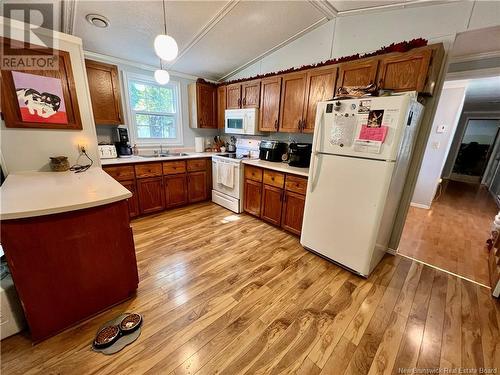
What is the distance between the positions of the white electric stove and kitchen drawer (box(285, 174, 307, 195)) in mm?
893

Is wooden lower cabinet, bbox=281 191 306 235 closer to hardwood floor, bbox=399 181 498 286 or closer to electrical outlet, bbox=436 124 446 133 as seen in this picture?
hardwood floor, bbox=399 181 498 286

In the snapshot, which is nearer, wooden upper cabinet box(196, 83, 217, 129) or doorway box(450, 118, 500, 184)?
wooden upper cabinet box(196, 83, 217, 129)

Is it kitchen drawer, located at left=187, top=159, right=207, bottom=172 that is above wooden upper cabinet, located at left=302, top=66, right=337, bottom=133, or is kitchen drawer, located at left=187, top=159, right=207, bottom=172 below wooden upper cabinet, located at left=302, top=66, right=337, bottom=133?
below

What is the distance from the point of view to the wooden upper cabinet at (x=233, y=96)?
3.46 meters

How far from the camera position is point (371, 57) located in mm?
2051

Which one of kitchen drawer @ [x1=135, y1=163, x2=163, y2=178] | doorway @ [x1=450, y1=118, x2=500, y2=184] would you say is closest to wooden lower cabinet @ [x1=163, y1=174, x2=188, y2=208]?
kitchen drawer @ [x1=135, y1=163, x2=163, y2=178]

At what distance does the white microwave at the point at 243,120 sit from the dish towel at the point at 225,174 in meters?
0.66

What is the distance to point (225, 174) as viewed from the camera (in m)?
3.38

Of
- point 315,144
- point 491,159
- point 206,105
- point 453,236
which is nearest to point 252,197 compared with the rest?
point 315,144

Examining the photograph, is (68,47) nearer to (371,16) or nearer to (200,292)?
(200,292)

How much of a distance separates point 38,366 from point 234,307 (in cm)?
119

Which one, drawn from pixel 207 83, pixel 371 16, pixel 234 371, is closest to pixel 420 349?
pixel 234 371

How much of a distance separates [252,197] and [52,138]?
2.41 metres

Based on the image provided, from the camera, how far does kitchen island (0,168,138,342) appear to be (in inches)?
44.1
